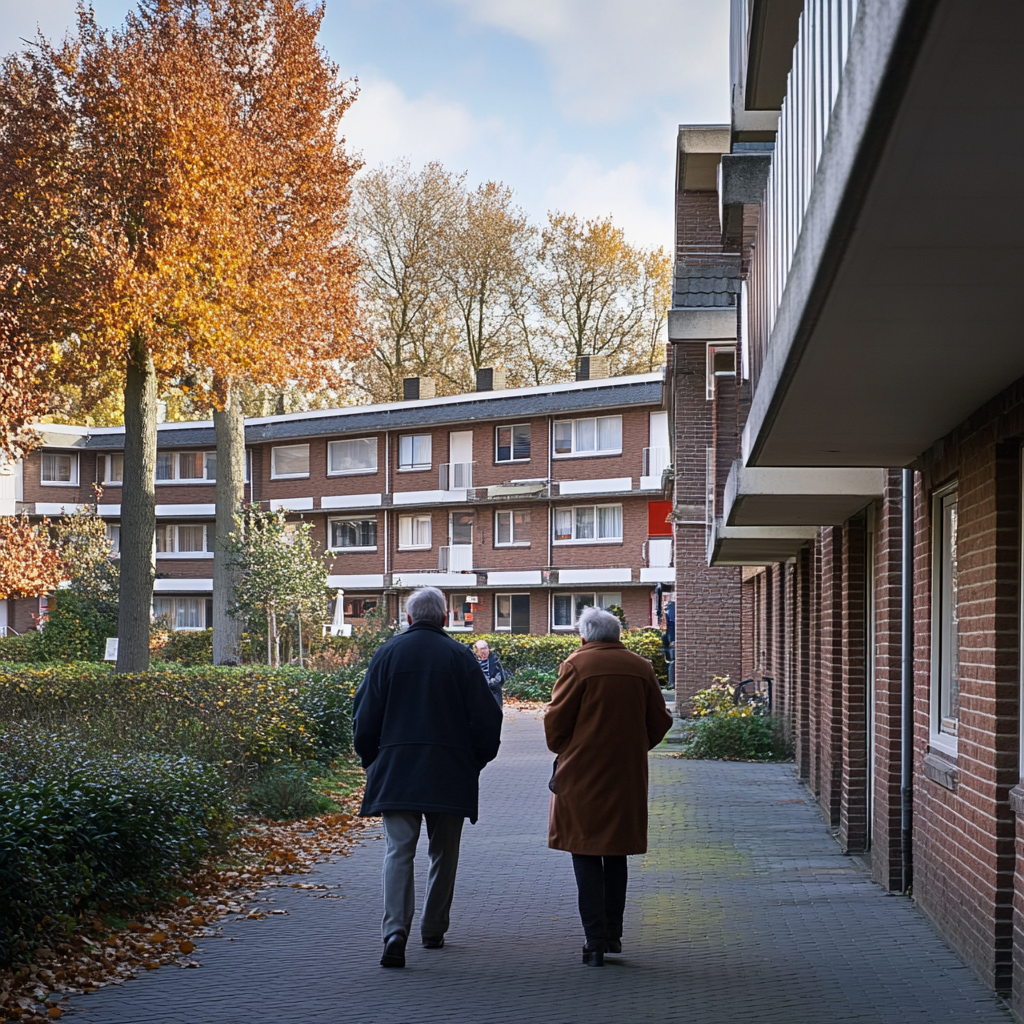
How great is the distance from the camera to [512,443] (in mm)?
48594

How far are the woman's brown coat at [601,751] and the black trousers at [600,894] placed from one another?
0.43 feet

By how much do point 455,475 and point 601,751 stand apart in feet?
140

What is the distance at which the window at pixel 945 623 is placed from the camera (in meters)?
8.32

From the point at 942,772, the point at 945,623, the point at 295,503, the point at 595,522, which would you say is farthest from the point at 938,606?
the point at 295,503

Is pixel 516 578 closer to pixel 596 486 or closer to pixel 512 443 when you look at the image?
pixel 596 486

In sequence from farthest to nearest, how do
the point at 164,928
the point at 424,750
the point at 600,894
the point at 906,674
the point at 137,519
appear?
the point at 137,519 < the point at 906,674 < the point at 164,928 < the point at 424,750 < the point at 600,894

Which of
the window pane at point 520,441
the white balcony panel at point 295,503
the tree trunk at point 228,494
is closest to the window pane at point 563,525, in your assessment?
the window pane at point 520,441

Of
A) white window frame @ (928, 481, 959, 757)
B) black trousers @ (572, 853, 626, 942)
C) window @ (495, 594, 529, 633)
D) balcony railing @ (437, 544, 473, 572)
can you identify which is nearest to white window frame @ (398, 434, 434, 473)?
balcony railing @ (437, 544, 473, 572)

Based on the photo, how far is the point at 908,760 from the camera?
9.41 metres

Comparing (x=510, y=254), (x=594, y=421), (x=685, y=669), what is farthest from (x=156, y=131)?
(x=510, y=254)

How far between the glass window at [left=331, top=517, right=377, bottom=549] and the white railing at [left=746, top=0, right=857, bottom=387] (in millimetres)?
44371

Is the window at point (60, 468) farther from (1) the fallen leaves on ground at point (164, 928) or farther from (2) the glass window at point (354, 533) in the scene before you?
(1) the fallen leaves on ground at point (164, 928)

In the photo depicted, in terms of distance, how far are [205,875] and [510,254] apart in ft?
148

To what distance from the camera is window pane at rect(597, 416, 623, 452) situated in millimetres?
45906
